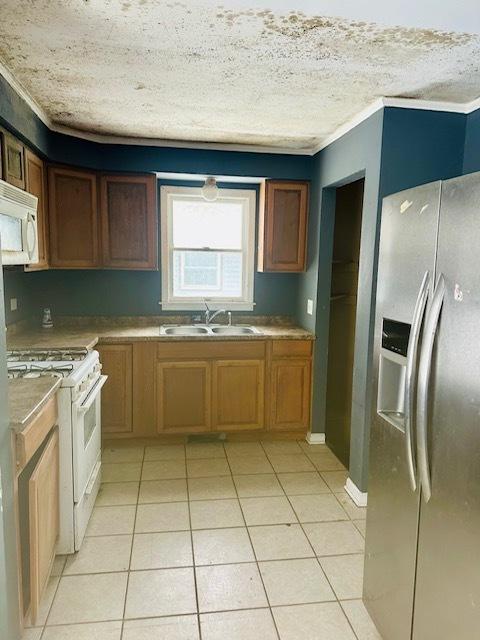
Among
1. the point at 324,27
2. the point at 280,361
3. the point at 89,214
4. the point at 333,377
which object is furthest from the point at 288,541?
the point at 89,214

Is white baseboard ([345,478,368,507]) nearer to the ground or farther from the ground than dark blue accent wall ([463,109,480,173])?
nearer to the ground

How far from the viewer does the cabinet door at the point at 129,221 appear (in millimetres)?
3570

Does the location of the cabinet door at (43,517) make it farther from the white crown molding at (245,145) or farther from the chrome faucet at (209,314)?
the chrome faucet at (209,314)

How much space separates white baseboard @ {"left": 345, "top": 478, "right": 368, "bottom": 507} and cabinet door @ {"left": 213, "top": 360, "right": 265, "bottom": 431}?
0.96m

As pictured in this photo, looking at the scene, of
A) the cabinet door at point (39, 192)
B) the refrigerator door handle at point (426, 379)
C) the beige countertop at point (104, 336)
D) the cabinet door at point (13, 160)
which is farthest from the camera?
the beige countertop at point (104, 336)

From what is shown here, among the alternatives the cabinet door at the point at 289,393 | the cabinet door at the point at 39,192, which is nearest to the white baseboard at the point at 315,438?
the cabinet door at the point at 289,393

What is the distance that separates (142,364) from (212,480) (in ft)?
3.39

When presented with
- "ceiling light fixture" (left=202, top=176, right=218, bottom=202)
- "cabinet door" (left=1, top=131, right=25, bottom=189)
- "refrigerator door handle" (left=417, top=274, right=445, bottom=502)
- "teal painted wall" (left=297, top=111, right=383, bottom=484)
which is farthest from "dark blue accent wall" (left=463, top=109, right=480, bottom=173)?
"cabinet door" (left=1, top=131, right=25, bottom=189)

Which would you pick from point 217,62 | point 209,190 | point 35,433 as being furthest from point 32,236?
point 209,190

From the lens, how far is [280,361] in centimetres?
363

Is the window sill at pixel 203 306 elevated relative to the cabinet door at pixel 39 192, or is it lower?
lower

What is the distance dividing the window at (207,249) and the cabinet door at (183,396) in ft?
2.49

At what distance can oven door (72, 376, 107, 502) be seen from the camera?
2207mm

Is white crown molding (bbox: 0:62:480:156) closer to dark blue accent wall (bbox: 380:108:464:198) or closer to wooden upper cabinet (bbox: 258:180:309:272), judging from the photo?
dark blue accent wall (bbox: 380:108:464:198)
